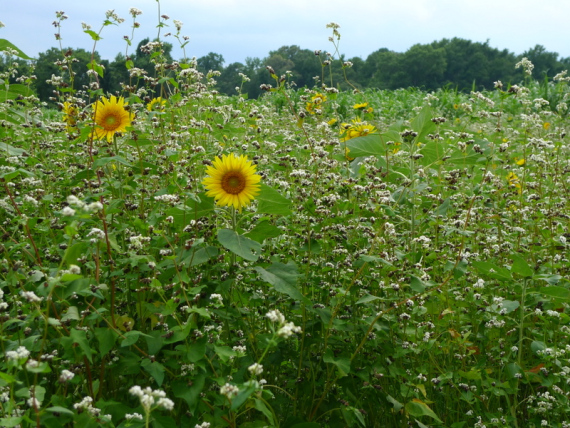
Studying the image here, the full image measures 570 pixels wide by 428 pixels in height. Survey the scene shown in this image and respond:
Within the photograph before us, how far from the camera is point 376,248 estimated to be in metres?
2.78

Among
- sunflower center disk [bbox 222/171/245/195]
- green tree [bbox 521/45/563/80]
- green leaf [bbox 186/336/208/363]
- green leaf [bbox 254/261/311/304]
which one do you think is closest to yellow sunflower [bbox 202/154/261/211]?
Result: sunflower center disk [bbox 222/171/245/195]

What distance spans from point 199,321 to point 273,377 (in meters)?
0.54

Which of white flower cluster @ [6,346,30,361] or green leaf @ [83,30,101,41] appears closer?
white flower cluster @ [6,346,30,361]

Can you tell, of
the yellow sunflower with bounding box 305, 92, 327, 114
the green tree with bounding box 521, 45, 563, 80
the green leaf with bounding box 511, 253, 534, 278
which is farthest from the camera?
the green tree with bounding box 521, 45, 563, 80

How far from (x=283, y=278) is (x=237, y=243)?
9.7 inches

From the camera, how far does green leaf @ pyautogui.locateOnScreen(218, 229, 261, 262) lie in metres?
2.10

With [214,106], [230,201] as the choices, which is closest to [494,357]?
[230,201]

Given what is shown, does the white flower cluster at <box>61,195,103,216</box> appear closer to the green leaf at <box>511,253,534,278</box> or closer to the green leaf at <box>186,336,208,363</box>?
the green leaf at <box>186,336,208,363</box>

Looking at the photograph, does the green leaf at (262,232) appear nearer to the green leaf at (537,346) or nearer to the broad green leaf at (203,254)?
the broad green leaf at (203,254)

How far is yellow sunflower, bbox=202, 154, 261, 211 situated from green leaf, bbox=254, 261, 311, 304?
0.37 metres

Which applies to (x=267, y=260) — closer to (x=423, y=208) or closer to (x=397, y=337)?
(x=397, y=337)

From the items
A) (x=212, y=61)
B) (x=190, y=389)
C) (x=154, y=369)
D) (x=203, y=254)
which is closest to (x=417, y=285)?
(x=203, y=254)

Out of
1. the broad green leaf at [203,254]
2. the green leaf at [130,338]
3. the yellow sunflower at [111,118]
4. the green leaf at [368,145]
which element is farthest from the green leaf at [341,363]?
the yellow sunflower at [111,118]

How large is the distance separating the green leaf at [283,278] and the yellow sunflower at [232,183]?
37 cm
